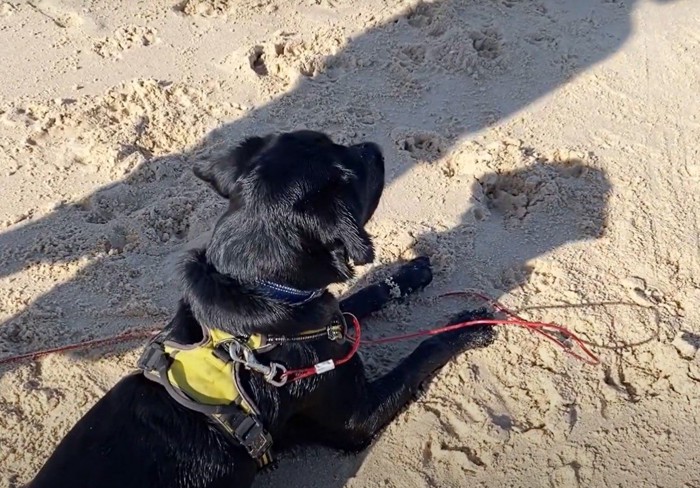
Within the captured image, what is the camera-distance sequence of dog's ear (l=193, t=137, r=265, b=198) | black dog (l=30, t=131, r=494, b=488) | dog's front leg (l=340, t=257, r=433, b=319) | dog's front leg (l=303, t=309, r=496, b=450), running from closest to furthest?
1. black dog (l=30, t=131, r=494, b=488)
2. dog's ear (l=193, t=137, r=265, b=198)
3. dog's front leg (l=303, t=309, r=496, b=450)
4. dog's front leg (l=340, t=257, r=433, b=319)

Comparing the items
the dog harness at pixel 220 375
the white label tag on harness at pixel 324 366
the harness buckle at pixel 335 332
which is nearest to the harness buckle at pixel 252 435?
the dog harness at pixel 220 375

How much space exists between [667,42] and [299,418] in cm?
418

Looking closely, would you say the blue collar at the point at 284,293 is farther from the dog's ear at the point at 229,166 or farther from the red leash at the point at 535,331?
the red leash at the point at 535,331

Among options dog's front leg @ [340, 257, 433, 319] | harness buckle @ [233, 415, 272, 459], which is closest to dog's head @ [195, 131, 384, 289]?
harness buckle @ [233, 415, 272, 459]

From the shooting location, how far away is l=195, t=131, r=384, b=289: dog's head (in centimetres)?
255

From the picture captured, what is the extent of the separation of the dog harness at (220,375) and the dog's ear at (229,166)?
2.08ft

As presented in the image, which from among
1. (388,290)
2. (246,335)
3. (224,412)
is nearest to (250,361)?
(246,335)

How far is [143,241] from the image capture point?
394 centimetres

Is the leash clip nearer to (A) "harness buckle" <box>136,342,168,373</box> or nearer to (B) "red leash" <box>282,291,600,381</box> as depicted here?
(A) "harness buckle" <box>136,342,168,373</box>

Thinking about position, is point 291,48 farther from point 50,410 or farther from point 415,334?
point 50,410

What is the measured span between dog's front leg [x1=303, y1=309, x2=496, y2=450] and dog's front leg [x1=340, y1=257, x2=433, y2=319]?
A: 0.37 m

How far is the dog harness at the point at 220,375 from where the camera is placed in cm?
255

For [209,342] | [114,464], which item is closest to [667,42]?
[209,342]

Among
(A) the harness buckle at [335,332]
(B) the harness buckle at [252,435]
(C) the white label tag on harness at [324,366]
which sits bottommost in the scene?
(B) the harness buckle at [252,435]
